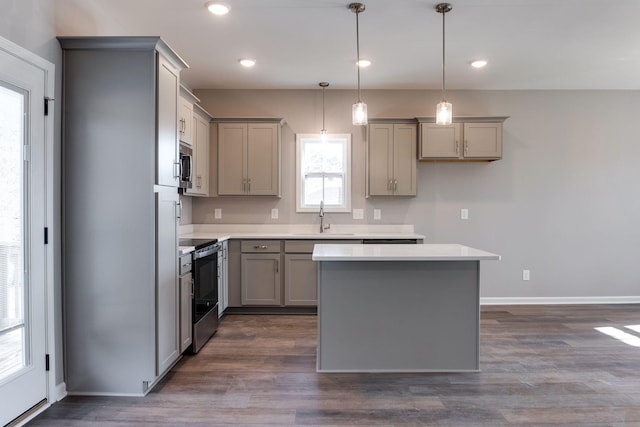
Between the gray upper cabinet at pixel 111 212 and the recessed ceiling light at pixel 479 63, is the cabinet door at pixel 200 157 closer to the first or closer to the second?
the gray upper cabinet at pixel 111 212

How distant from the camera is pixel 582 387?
106 inches

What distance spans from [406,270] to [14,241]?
241cm

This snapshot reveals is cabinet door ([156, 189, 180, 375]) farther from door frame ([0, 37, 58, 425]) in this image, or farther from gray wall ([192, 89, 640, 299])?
gray wall ([192, 89, 640, 299])

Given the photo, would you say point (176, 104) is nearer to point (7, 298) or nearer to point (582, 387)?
point (7, 298)

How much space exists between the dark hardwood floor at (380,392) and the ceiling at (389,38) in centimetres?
242

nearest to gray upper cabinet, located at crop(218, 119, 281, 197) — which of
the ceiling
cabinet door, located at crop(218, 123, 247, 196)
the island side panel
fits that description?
cabinet door, located at crop(218, 123, 247, 196)

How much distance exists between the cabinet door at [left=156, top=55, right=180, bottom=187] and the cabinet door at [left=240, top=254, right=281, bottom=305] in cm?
177

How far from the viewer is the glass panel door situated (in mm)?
2066

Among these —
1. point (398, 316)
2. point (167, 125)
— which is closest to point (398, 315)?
point (398, 316)

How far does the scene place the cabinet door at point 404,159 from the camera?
474 cm

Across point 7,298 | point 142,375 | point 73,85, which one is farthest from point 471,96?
point 7,298

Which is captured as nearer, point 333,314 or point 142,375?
point 142,375

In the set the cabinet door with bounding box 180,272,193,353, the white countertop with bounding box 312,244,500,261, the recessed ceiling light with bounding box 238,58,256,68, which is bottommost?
the cabinet door with bounding box 180,272,193,353

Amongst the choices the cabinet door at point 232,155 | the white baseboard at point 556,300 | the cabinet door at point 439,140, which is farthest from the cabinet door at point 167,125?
the white baseboard at point 556,300
